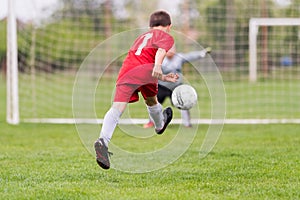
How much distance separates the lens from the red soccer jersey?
20.1 ft

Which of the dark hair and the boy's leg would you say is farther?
the dark hair

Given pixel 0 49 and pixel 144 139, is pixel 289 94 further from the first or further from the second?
pixel 0 49

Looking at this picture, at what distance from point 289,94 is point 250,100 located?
3.87 feet

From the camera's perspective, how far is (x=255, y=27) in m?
14.6

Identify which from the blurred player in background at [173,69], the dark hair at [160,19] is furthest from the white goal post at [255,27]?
the dark hair at [160,19]

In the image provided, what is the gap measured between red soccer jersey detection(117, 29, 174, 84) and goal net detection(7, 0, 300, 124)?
5.49m

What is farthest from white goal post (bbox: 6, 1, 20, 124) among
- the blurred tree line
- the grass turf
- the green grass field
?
the grass turf

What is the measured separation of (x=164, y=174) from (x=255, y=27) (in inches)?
354

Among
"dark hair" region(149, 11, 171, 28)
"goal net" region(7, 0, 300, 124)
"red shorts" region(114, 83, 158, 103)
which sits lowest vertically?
"goal net" region(7, 0, 300, 124)

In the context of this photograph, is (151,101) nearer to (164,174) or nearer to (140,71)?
(140,71)

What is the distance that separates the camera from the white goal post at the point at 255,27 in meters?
13.5

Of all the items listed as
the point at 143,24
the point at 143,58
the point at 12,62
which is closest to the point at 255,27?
the point at 12,62

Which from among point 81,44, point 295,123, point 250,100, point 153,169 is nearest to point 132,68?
point 153,169

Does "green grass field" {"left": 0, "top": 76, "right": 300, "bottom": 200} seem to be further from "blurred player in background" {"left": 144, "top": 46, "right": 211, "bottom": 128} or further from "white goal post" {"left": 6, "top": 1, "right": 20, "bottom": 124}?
"white goal post" {"left": 6, "top": 1, "right": 20, "bottom": 124}
